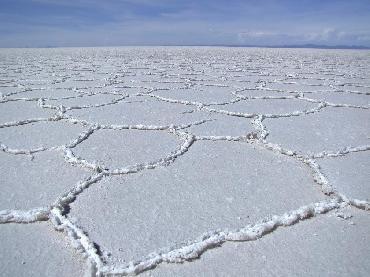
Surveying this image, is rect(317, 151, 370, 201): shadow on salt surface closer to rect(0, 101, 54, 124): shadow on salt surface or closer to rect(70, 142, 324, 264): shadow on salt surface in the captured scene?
rect(70, 142, 324, 264): shadow on salt surface

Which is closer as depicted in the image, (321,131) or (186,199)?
(186,199)

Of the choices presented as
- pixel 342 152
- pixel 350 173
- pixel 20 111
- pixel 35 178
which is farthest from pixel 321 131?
pixel 20 111

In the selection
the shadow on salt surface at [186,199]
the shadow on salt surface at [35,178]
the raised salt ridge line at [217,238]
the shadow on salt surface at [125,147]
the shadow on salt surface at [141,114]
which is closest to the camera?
the raised salt ridge line at [217,238]

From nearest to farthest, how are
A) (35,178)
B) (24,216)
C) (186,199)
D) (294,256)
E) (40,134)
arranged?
(294,256) → (24,216) → (186,199) → (35,178) → (40,134)

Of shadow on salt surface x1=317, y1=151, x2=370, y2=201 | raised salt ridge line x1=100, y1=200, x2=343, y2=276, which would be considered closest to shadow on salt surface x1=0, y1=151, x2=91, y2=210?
raised salt ridge line x1=100, y1=200, x2=343, y2=276

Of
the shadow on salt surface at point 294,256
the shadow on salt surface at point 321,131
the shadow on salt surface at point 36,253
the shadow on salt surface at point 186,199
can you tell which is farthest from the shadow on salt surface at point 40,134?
the shadow on salt surface at point 294,256

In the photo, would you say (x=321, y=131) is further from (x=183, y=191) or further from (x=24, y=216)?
(x=24, y=216)

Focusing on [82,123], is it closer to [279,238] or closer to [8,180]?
[8,180]

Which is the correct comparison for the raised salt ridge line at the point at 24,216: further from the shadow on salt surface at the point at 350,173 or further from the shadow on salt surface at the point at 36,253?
the shadow on salt surface at the point at 350,173
